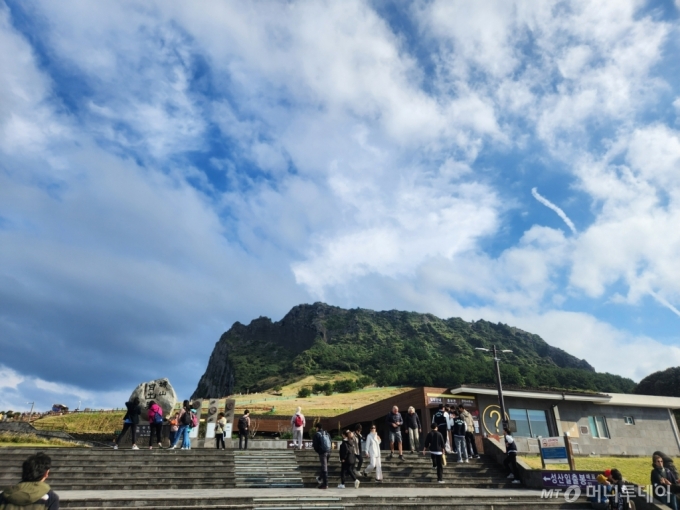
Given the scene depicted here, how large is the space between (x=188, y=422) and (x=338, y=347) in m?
115

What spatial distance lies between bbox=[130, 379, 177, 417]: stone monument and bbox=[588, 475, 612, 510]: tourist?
17318 millimetres

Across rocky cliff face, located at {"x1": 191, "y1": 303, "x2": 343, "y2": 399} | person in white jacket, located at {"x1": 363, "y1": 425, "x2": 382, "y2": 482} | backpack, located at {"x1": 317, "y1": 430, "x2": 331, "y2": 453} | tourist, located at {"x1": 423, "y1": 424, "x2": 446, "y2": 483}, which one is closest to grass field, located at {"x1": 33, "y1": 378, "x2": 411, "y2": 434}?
backpack, located at {"x1": 317, "y1": 430, "x2": 331, "y2": 453}

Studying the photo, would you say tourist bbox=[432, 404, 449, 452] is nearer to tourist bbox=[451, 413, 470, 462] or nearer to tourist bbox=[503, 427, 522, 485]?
tourist bbox=[451, 413, 470, 462]

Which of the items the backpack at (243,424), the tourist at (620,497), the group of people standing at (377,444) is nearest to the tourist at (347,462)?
the group of people standing at (377,444)

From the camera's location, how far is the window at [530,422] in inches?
958

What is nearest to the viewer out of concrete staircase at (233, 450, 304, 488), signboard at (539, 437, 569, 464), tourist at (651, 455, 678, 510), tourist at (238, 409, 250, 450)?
tourist at (651, 455, 678, 510)

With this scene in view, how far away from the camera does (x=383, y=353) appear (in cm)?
11688

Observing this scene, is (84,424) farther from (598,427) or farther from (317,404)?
(598,427)

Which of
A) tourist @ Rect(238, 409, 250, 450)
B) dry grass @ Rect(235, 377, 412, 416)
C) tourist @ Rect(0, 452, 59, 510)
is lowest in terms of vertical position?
tourist @ Rect(0, 452, 59, 510)

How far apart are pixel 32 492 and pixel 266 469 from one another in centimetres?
952

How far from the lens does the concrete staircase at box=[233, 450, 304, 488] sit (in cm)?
1203

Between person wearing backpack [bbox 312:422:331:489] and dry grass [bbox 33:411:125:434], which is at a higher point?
dry grass [bbox 33:411:125:434]

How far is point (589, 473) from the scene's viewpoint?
1163cm

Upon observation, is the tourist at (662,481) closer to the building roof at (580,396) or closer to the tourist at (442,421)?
the tourist at (442,421)
